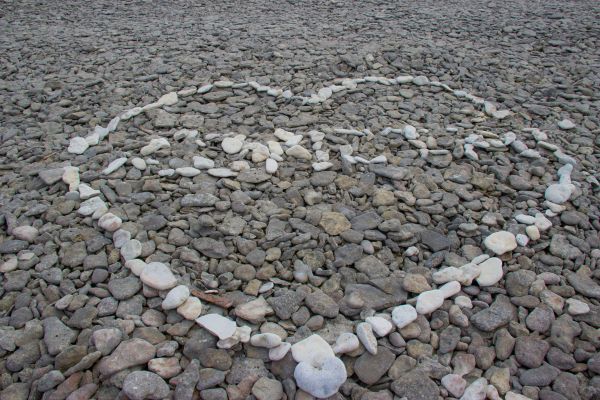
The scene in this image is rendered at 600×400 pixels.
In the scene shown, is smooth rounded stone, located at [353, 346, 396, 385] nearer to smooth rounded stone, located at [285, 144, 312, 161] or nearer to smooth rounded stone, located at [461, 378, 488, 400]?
smooth rounded stone, located at [461, 378, 488, 400]

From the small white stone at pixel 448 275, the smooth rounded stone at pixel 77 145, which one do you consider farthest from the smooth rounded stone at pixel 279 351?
the smooth rounded stone at pixel 77 145

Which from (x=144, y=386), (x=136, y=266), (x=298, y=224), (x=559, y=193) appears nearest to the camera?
(x=144, y=386)

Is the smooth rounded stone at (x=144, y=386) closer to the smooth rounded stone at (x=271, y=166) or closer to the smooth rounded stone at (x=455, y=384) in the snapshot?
the smooth rounded stone at (x=455, y=384)

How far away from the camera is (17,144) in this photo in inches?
182

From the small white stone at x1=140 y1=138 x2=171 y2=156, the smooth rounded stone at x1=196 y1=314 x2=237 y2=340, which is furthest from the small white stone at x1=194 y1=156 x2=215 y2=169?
the smooth rounded stone at x1=196 y1=314 x2=237 y2=340

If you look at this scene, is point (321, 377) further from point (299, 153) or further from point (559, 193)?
point (559, 193)

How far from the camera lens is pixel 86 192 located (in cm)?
379

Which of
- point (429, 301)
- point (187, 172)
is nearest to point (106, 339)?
point (187, 172)

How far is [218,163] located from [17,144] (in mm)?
2051

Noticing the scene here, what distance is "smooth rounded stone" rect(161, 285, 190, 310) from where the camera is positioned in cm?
293

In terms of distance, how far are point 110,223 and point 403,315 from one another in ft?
7.02

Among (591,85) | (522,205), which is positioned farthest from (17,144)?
(591,85)

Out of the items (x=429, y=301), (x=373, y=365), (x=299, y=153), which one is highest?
(x=299, y=153)

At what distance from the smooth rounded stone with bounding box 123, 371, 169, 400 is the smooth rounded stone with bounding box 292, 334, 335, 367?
0.72 meters
